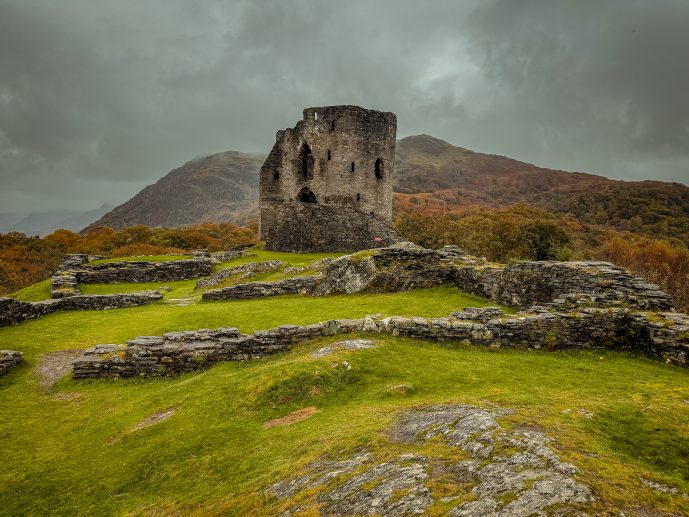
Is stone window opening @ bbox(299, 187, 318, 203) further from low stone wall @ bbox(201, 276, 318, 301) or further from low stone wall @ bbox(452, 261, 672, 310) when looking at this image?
low stone wall @ bbox(452, 261, 672, 310)

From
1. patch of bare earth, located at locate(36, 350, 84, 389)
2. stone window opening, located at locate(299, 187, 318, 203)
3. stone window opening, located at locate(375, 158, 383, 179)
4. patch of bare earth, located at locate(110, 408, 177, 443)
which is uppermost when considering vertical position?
stone window opening, located at locate(375, 158, 383, 179)

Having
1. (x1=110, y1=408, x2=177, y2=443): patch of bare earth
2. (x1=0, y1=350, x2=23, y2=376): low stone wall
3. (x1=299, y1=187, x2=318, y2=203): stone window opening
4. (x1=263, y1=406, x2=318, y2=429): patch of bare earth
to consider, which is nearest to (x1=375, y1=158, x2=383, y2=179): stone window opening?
(x1=299, y1=187, x2=318, y2=203): stone window opening

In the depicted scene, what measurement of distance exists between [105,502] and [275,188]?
131 feet

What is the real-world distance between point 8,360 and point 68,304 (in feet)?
27.4

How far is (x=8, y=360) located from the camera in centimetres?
1202

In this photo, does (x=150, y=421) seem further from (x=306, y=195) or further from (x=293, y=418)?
(x=306, y=195)

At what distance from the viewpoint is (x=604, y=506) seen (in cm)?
317

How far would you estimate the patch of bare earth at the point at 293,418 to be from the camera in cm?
756

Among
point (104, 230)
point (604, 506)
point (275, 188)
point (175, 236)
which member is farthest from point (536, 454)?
point (104, 230)

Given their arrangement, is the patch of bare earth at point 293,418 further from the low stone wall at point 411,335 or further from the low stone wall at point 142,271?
the low stone wall at point 142,271

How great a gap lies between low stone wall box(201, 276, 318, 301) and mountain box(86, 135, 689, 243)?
65.5m

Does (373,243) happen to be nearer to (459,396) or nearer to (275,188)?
(275,188)

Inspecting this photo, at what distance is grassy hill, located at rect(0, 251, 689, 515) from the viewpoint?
4.57 m

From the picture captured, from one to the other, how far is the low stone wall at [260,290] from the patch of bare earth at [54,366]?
6949 millimetres
